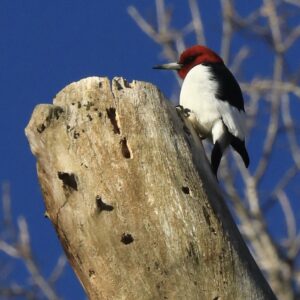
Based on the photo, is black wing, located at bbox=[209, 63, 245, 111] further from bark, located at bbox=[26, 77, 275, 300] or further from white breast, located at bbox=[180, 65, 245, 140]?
bark, located at bbox=[26, 77, 275, 300]

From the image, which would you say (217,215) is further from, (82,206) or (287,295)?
(287,295)

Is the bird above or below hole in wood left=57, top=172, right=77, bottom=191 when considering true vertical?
below

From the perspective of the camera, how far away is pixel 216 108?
5.57m

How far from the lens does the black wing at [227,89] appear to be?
569 centimetres

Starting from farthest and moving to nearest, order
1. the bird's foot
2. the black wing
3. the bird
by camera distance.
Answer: the black wing → the bird → the bird's foot

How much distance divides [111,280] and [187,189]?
1.64 feet

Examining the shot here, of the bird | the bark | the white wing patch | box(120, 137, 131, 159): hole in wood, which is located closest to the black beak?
the bird

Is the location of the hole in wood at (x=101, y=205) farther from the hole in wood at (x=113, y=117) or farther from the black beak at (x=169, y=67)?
the black beak at (x=169, y=67)

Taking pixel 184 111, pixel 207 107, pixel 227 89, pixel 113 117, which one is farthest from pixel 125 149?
pixel 227 89

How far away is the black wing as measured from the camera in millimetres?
5691

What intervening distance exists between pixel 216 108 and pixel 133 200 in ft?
4.10

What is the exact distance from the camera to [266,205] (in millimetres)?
9891

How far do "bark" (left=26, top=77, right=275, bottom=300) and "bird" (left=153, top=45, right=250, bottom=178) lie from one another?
0.74 metres

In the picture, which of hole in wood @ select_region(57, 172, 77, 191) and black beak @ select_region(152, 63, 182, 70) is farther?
→ black beak @ select_region(152, 63, 182, 70)
